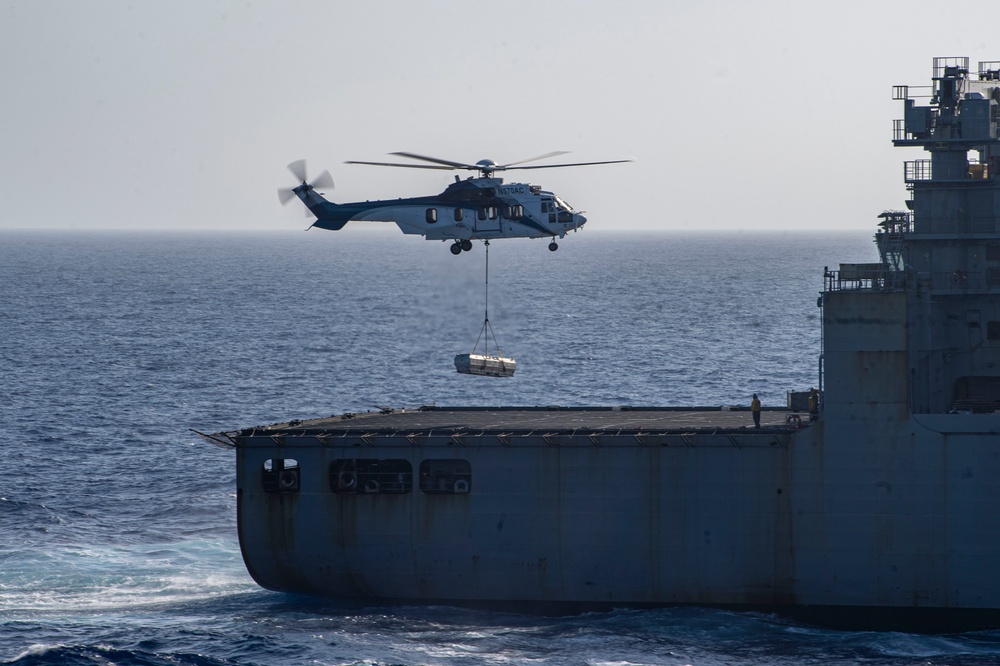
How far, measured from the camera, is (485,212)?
54.3 m

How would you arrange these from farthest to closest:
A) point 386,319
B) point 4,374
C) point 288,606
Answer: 1. point 386,319
2. point 4,374
3. point 288,606

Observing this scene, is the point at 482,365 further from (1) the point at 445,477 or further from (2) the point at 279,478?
(2) the point at 279,478

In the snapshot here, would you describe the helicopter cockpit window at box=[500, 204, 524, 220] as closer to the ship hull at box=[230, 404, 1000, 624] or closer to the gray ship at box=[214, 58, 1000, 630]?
the gray ship at box=[214, 58, 1000, 630]

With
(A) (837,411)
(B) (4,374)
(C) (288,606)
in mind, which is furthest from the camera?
(B) (4,374)

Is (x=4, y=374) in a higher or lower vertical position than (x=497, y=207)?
lower

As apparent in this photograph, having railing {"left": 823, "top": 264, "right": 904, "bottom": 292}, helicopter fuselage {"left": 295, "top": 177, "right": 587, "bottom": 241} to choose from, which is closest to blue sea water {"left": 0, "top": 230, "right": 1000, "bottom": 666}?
helicopter fuselage {"left": 295, "top": 177, "right": 587, "bottom": 241}

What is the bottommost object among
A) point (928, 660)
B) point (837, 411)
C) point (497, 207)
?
point (928, 660)

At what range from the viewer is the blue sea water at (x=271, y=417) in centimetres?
4128

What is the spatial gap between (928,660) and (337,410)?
5079cm

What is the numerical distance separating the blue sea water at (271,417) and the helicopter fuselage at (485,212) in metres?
3.83

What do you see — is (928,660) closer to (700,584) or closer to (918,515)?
(918,515)

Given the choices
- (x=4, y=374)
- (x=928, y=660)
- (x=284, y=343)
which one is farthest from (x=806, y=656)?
(x=284, y=343)

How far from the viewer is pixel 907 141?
47.7 metres

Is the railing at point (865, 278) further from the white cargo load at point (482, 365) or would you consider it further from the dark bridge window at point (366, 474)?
the dark bridge window at point (366, 474)
